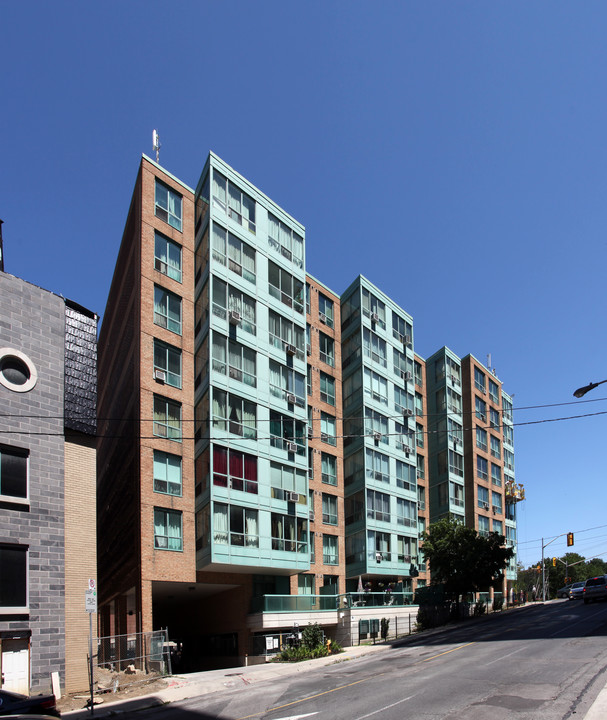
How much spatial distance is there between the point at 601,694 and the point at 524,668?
4.63 m

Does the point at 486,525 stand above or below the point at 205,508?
below

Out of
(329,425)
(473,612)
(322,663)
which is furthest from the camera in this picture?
(473,612)

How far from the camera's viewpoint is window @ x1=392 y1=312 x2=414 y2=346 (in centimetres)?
5369

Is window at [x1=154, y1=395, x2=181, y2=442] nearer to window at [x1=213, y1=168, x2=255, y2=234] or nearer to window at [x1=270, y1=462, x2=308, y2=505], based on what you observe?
window at [x1=270, y1=462, x2=308, y2=505]

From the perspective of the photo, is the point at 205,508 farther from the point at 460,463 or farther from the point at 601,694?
the point at 460,463

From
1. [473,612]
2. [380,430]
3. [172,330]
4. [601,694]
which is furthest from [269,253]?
[473,612]

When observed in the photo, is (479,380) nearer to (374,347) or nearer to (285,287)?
(374,347)

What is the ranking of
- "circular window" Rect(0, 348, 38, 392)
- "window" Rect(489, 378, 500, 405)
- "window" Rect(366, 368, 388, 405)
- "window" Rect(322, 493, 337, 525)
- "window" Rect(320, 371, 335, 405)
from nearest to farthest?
"circular window" Rect(0, 348, 38, 392) → "window" Rect(322, 493, 337, 525) → "window" Rect(320, 371, 335, 405) → "window" Rect(366, 368, 388, 405) → "window" Rect(489, 378, 500, 405)

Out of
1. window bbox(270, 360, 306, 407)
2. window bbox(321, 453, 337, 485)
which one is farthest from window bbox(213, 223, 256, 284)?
window bbox(321, 453, 337, 485)

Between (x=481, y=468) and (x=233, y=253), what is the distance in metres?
40.9

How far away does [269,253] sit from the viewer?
127ft

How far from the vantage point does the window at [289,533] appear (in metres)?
34.5

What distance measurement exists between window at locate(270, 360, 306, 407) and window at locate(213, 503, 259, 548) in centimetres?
668

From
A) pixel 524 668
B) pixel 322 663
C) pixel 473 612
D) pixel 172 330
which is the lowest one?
pixel 473 612
